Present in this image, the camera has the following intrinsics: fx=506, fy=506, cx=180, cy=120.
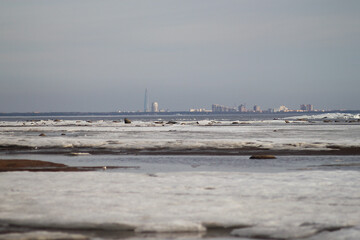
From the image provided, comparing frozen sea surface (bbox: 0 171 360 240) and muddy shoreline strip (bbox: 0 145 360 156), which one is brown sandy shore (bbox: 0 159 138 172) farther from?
muddy shoreline strip (bbox: 0 145 360 156)

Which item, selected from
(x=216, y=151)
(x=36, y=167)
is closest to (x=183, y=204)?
(x=36, y=167)

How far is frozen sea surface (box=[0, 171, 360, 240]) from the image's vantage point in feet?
27.7

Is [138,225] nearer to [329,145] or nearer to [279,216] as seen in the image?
[279,216]

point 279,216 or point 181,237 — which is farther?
point 279,216

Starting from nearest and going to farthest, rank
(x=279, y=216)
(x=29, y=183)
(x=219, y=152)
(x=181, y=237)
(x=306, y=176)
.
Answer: (x=181, y=237), (x=279, y=216), (x=29, y=183), (x=306, y=176), (x=219, y=152)

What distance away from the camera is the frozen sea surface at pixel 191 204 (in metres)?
8.43

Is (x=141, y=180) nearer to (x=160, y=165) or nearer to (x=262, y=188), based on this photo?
(x=262, y=188)

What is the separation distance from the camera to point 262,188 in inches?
476

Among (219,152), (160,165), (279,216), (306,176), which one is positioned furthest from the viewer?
(219,152)

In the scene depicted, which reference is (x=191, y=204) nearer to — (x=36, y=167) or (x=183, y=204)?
(x=183, y=204)

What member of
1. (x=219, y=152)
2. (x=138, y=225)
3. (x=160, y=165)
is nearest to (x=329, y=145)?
(x=219, y=152)

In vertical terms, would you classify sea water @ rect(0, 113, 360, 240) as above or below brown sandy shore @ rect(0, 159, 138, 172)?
above

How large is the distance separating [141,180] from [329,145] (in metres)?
16.8

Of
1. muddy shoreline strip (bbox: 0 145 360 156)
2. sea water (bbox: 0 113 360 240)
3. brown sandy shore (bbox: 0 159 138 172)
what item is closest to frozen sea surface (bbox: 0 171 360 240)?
sea water (bbox: 0 113 360 240)
